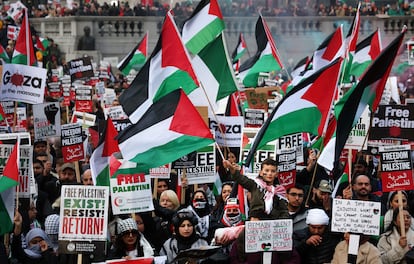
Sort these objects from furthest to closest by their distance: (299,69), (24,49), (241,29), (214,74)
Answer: (241,29)
(299,69)
(24,49)
(214,74)

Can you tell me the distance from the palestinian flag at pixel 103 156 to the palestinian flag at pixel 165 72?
1.00 metres

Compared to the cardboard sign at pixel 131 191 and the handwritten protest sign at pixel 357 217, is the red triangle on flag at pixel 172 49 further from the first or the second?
the handwritten protest sign at pixel 357 217

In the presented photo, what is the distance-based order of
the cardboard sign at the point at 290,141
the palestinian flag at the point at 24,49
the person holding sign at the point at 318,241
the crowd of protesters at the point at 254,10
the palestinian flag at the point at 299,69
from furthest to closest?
the crowd of protesters at the point at 254,10 < the palestinian flag at the point at 299,69 < the palestinian flag at the point at 24,49 < the cardboard sign at the point at 290,141 < the person holding sign at the point at 318,241

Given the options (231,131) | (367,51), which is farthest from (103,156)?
(367,51)

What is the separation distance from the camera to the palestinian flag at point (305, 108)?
12.8 metres

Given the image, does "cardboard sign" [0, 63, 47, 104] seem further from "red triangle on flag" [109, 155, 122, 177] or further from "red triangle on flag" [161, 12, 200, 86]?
"red triangle on flag" [109, 155, 122, 177]

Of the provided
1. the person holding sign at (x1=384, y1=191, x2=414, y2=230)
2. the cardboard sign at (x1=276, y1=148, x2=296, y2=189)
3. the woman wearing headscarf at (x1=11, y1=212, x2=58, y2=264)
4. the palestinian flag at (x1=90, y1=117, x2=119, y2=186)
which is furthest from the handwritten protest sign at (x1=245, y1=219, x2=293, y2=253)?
the cardboard sign at (x1=276, y1=148, x2=296, y2=189)

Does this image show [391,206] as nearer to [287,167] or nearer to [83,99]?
[287,167]

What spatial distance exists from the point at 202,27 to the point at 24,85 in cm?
270

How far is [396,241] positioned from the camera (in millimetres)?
11320

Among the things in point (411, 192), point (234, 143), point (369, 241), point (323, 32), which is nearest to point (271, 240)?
point (369, 241)

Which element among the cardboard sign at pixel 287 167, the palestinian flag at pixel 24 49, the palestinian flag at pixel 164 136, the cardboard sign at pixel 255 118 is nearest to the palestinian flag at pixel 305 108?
the cardboard sign at pixel 287 167

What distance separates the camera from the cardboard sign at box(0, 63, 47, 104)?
17.9 m

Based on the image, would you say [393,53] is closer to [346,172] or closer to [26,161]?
[346,172]
